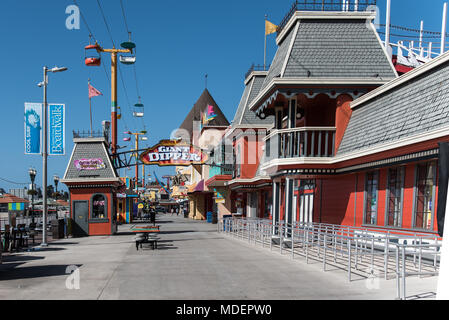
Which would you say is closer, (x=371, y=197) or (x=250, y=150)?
(x=371, y=197)

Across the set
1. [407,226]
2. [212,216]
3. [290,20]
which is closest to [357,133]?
[407,226]

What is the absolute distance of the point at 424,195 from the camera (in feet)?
35.9

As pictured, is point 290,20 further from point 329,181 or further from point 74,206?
point 74,206

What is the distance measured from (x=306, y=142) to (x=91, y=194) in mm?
14877

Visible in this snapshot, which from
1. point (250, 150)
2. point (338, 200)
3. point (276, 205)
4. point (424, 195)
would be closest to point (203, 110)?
point (250, 150)

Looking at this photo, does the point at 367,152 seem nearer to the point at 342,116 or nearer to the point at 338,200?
the point at 342,116

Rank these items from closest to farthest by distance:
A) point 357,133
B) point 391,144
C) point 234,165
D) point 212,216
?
point 391,144
point 357,133
point 234,165
point 212,216

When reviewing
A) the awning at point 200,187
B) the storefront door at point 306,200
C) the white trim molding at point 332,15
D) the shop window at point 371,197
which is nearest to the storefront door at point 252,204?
the storefront door at point 306,200

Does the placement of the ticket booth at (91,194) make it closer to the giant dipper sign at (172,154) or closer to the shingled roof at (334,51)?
the giant dipper sign at (172,154)

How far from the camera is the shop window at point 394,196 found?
39.4ft

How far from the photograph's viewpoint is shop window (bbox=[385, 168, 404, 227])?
12008mm

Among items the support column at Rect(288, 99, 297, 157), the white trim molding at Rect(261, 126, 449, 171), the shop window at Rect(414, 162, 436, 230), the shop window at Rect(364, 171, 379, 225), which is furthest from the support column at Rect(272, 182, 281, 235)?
the shop window at Rect(414, 162, 436, 230)
